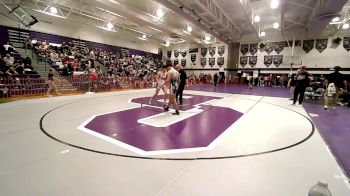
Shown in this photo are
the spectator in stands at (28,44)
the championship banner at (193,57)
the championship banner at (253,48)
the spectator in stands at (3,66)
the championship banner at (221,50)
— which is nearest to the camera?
the spectator in stands at (3,66)

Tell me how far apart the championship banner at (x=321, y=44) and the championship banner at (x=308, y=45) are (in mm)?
475

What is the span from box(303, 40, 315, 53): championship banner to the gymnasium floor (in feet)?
69.9

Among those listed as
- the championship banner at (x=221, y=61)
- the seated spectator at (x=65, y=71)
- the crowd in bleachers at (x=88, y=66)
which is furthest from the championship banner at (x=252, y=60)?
the seated spectator at (x=65, y=71)

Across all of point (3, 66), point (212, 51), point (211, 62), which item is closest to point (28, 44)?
point (3, 66)

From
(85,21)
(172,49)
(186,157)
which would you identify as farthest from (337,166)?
(172,49)

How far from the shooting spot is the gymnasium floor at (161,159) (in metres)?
2.20

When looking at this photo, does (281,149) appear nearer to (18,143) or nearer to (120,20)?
(18,143)

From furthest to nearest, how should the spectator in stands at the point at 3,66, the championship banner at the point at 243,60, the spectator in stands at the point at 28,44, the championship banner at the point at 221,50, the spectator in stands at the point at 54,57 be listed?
the championship banner at the point at 221,50 < the championship banner at the point at 243,60 < the spectator in stands at the point at 54,57 < the spectator in stands at the point at 28,44 < the spectator in stands at the point at 3,66

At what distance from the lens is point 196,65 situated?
30375 mm

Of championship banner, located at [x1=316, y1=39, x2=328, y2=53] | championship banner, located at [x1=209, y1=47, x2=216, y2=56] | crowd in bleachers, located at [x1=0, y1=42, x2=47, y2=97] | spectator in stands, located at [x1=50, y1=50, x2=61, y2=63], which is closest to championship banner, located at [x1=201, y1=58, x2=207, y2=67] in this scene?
championship banner, located at [x1=209, y1=47, x2=216, y2=56]

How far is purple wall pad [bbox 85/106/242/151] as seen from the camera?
3.57 meters

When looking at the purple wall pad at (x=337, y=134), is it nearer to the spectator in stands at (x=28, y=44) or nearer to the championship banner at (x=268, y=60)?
the spectator in stands at (x=28, y=44)

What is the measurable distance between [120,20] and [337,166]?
19909 millimetres

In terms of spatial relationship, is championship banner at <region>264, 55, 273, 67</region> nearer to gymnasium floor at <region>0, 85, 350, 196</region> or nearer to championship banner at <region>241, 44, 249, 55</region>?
championship banner at <region>241, 44, 249, 55</region>
